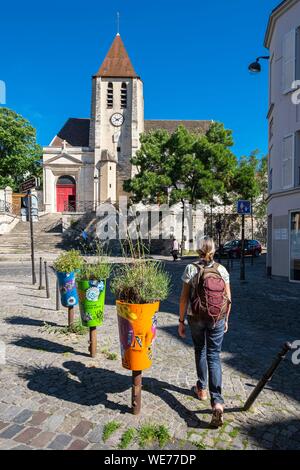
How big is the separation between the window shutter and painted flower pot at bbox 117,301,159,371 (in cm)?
1175

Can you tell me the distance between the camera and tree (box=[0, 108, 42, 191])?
1534 inches

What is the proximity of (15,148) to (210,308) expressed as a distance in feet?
135

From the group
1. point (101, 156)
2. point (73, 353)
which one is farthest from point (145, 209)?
point (73, 353)

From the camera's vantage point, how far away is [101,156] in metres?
40.8

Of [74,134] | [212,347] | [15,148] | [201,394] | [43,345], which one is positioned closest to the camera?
[212,347]

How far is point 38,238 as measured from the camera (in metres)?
28.0

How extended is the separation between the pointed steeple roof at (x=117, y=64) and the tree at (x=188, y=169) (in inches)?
834

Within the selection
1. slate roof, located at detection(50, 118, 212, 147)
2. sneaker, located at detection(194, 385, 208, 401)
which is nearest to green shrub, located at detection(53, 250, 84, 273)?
sneaker, located at detection(194, 385, 208, 401)

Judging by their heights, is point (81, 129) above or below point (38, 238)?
above

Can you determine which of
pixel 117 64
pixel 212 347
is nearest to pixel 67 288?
pixel 212 347

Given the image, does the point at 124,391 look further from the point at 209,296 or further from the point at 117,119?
the point at 117,119

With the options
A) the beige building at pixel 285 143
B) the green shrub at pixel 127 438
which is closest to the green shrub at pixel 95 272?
the green shrub at pixel 127 438
